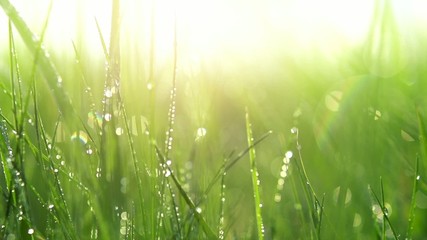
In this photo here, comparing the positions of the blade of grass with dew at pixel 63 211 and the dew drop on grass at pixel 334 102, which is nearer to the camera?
the blade of grass with dew at pixel 63 211

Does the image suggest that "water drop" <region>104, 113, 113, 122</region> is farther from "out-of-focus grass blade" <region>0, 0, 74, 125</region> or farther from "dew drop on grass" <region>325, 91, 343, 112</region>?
"dew drop on grass" <region>325, 91, 343, 112</region>

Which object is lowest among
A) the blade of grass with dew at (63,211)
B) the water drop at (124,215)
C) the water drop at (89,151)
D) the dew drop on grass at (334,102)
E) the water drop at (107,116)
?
the water drop at (124,215)

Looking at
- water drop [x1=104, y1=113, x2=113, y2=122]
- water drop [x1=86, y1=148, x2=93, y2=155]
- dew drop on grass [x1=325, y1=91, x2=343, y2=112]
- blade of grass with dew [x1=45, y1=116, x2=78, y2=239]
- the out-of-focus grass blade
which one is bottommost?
blade of grass with dew [x1=45, y1=116, x2=78, y2=239]

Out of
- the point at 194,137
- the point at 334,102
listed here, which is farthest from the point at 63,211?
the point at 334,102

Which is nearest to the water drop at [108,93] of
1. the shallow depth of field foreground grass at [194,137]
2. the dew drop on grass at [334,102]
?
the shallow depth of field foreground grass at [194,137]

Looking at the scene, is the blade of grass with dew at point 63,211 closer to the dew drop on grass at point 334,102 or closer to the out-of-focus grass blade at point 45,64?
the out-of-focus grass blade at point 45,64

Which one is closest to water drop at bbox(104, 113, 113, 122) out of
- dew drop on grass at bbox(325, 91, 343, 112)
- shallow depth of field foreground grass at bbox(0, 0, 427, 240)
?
shallow depth of field foreground grass at bbox(0, 0, 427, 240)

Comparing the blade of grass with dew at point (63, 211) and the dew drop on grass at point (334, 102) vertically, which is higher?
the dew drop on grass at point (334, 102)
